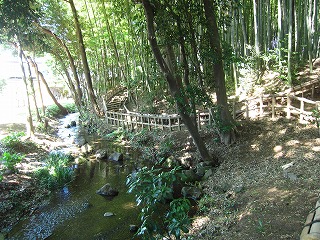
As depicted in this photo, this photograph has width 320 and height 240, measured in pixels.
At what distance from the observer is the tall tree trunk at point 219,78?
22.2ft

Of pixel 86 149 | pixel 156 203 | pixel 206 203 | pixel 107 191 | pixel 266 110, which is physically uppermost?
pixel 266 110

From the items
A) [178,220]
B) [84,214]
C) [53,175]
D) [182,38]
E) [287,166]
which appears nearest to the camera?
[178,220]

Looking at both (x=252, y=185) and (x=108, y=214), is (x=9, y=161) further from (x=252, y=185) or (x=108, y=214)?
(x=252, y=185)

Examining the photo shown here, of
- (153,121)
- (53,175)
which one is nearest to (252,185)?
(53,175)

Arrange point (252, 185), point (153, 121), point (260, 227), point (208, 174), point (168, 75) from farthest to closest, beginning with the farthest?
point (153, 121) < point (208, 174) < point (168, 75) < point (252, 185) < point (260, 227)

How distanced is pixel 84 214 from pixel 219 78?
528cm

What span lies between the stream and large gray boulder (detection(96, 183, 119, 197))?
0.13m

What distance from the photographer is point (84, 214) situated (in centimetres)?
605

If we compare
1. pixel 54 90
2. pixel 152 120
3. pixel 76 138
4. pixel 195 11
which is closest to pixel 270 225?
pixel 195 11

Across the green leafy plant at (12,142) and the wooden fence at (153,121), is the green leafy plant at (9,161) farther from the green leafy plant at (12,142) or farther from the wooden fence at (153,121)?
the wooden fence at (153,121)

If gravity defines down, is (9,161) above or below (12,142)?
below

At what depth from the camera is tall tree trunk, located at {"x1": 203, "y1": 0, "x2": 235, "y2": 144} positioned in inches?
266

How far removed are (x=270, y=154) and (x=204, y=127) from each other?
10.7 feet

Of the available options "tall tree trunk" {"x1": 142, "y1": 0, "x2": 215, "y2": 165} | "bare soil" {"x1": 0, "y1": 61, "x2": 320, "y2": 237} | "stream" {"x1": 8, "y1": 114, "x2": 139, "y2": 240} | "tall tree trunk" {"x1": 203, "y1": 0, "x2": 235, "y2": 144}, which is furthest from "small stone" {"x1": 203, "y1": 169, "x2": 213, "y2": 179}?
"stream" {"x1": 8, "y1": 114, "x2": 139, "y2": 240}
